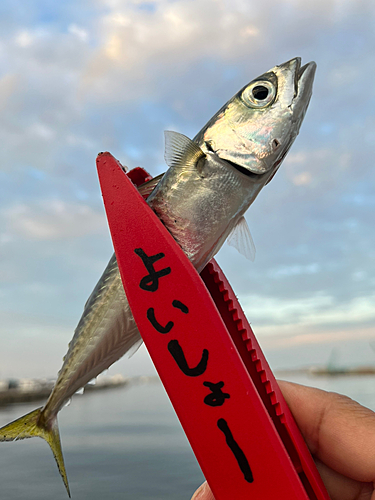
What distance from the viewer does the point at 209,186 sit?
168 centimetres

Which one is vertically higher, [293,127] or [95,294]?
[293,127]

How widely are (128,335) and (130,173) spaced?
2.45 ft

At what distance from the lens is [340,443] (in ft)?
6.12

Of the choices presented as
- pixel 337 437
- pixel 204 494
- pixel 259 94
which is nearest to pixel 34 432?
pixel 204 494

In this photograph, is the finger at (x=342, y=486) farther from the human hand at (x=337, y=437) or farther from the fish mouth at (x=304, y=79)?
the fish mouth at (x=304, y=79)

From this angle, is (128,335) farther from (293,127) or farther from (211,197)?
(293,127)

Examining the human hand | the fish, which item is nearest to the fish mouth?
the fish

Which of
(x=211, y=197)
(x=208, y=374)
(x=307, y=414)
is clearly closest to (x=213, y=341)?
(x=208, y=374)

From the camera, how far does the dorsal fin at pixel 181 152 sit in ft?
5.69

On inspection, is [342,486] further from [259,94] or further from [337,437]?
[259,94]

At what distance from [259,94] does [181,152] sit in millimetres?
408

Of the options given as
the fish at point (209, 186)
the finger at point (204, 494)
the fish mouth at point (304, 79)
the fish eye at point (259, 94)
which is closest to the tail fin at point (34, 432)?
the fish at point (209, 186)

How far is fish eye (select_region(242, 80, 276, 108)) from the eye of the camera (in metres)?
1.78

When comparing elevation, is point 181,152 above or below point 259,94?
below
